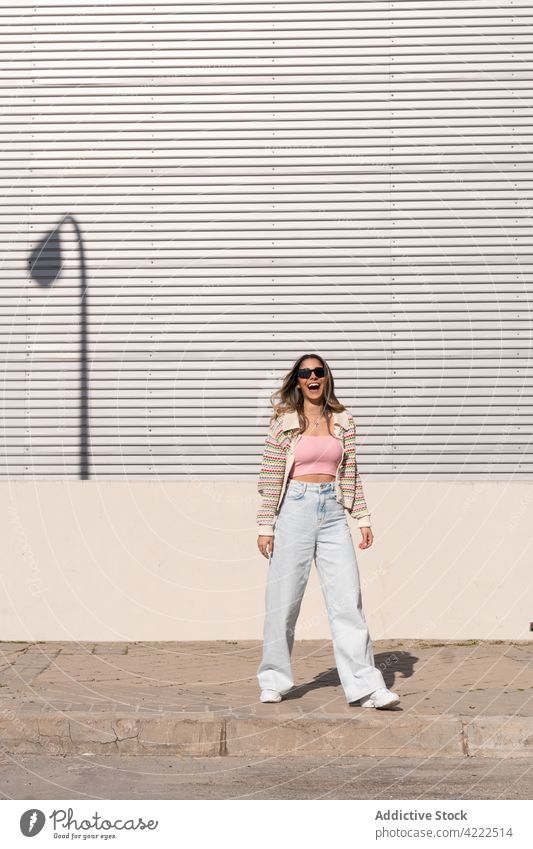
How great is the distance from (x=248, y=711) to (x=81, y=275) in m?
6.37

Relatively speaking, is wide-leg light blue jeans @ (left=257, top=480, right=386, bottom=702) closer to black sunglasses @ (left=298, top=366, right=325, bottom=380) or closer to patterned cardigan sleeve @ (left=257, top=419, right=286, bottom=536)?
patterned cardigan sleeve @ (left=257, top=419, right=286, bottom=536)

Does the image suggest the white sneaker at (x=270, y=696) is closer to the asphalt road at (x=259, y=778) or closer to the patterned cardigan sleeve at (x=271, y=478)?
the asphalt road at (x=259, y=778)

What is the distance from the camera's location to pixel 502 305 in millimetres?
12344

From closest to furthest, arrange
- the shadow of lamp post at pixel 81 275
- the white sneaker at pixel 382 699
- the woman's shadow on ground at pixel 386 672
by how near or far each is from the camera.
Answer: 1. the white sneaker at pixel 382 699
2. the woman's shadow on ground at pixel 386 672
3. the shadow of lamp post at pixel 81 275

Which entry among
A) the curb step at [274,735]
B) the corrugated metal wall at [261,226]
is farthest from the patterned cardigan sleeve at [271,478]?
the corrugated metal wall at [261,226]

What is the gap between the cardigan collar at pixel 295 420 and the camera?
7.58 m

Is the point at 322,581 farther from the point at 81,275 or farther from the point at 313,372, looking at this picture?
the point at 81,275

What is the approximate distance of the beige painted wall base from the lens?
10.3m

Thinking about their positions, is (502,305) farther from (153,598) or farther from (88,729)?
(88,729)

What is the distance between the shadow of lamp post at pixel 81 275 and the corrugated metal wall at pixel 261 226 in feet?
0.18

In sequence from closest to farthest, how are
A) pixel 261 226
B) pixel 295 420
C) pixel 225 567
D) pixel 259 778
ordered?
1. pixel 259 778
2. pixel 295 420
3. pixel 225 567
4. pixel 261 226

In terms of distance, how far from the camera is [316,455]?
7.55 m

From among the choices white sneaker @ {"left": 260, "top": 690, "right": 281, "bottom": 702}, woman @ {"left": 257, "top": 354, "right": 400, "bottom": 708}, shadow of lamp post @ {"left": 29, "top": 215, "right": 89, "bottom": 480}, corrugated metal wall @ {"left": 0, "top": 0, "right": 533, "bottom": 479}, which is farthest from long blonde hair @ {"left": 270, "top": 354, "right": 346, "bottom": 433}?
shadow of lamp post @ {"left": 29, "top": 215, "right": 89, "bottom": 480}

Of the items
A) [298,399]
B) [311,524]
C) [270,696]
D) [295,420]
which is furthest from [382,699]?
[298,399]
